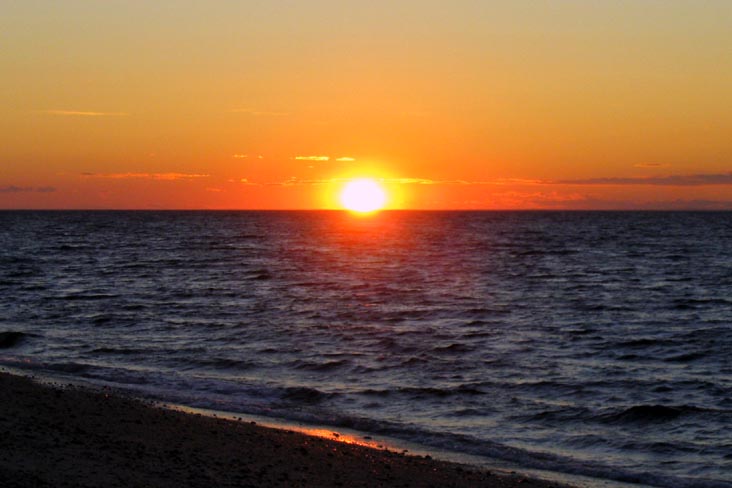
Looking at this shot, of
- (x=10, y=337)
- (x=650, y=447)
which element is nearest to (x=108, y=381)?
(x=10, y=337)

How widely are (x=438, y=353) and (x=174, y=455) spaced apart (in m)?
11.3

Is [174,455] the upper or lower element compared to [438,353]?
upper

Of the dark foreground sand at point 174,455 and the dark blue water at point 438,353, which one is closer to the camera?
the dark foreground sand at point 174,455

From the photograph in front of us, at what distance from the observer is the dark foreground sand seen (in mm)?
9891

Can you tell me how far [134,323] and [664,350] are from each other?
649 inches

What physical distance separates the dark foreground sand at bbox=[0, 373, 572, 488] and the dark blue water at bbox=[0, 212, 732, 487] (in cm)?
193

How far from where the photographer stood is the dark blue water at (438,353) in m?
14.3

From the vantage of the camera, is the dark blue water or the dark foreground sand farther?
the dark blue water

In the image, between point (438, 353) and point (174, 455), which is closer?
point (174, 455)

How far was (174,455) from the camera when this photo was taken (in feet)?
36.6

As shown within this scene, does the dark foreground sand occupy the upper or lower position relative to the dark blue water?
upper

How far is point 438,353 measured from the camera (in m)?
21.5

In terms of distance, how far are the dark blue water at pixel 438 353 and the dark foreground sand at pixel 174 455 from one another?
76.1 inches

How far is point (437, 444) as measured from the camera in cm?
1362
